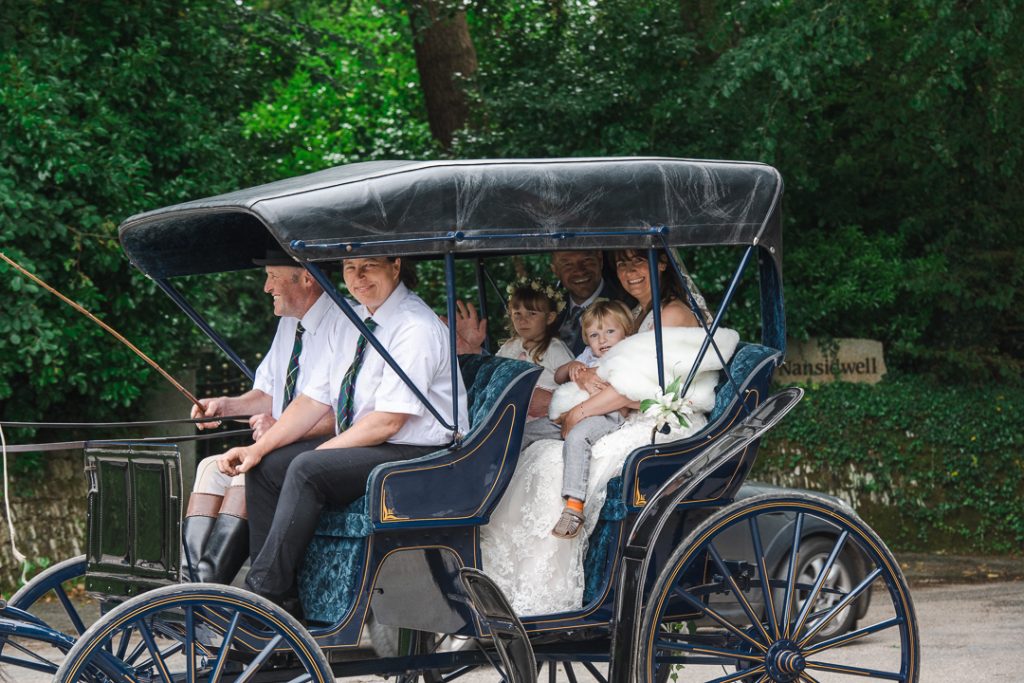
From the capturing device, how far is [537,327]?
6.16 meters

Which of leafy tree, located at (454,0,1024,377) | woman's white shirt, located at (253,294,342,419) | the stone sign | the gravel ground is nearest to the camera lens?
woman's white shirt, located at (253,294,342,419)

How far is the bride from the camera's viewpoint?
4980mm

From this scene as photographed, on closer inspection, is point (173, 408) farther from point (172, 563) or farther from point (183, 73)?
point (172, 563)

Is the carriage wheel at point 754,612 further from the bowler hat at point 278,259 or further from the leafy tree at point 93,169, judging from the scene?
the leafy tree at point 93,169

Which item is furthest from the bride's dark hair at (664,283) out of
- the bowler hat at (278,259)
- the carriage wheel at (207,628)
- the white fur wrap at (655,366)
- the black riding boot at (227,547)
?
the carriage wheel at (207,628)

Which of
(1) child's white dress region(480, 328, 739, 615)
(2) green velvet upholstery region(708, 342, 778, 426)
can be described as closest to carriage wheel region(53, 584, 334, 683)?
(1) child's white dress region(480, 328, 739, 615)

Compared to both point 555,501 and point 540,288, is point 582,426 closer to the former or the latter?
point 555,501

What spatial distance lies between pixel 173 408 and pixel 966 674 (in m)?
6.68

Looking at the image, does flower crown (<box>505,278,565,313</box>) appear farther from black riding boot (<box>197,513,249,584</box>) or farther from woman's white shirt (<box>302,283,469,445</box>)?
black riding boot (<box>197,513,249,584</box>)

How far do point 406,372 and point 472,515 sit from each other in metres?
0.57

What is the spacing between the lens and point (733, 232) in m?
5.15

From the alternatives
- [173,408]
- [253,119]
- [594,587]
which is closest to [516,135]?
[173,408]

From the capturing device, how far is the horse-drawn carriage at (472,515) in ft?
14.3

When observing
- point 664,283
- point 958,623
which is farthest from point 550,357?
point 958,623
